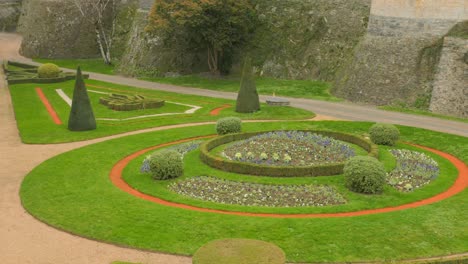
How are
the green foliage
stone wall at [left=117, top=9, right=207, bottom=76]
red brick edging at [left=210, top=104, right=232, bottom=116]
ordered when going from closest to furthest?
1. red brick edging at [left=210, top=104, right=232, bottom=116]
2. the green foliage
3. stone wall at [left=117, top=9, right=207, bottom=76]

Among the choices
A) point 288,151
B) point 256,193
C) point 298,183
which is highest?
point 288,151

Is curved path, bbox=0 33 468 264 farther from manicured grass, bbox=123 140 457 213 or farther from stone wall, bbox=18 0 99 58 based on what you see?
stone wall, bbox=18 0 99 58

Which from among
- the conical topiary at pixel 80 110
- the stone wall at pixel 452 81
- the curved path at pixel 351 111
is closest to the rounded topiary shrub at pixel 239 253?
the conical topiary at pixel 80 110

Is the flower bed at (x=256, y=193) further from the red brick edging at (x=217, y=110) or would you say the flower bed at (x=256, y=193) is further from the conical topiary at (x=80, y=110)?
the red brick edging at (x=217, y=110)

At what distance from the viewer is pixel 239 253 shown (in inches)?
514

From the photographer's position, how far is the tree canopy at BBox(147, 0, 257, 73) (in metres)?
54.8

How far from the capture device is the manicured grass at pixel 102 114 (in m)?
33.6

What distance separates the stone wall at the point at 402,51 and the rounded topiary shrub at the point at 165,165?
25.0 meters

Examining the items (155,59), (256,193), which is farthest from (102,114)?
(155,59)

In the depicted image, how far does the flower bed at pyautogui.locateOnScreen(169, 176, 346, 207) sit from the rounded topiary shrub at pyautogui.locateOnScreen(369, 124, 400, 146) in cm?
879

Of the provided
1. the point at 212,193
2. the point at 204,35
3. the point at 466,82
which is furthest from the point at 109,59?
the point at 212,193

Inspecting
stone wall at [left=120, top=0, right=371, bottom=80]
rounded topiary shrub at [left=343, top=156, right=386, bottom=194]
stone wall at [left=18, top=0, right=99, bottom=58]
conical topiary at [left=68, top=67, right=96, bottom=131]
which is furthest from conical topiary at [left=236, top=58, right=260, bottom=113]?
stone wall at [left=18, top=0, right=99, bottom=58]

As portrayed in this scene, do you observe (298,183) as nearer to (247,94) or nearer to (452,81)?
(247,94)

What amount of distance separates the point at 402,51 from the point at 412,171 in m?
21.2
